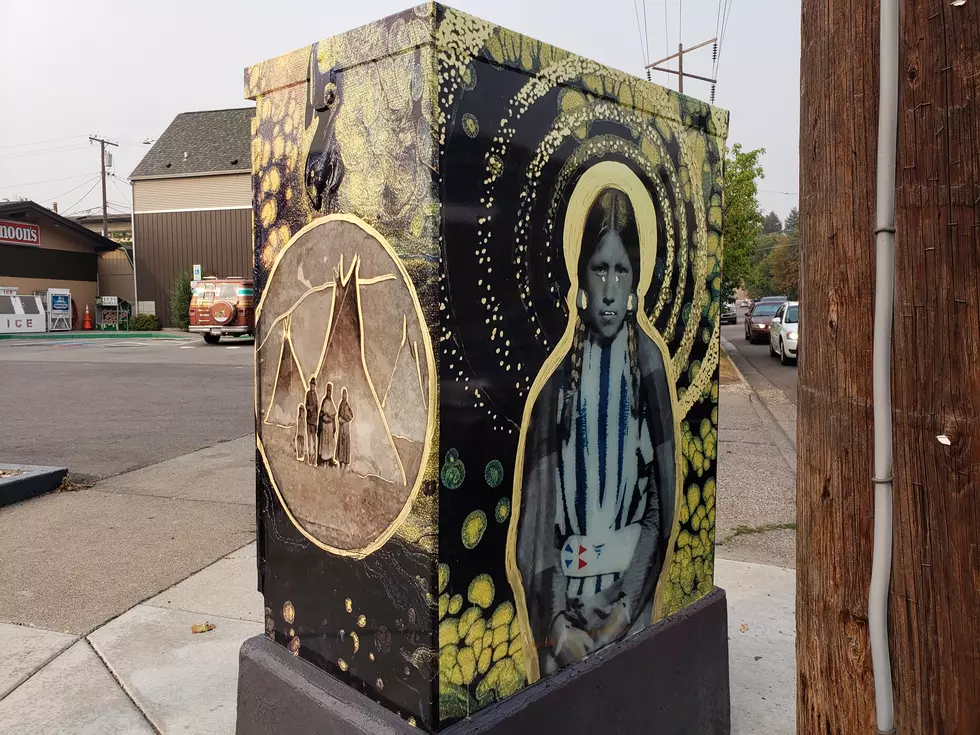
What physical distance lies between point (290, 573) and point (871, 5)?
206 cm

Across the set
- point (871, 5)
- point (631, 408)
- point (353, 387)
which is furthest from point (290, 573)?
point (871, 5)

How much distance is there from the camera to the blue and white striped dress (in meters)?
2.29

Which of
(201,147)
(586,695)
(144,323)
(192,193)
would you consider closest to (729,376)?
(586,695)

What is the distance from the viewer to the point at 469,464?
1.98m

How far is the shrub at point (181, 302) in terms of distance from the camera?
35188 mm

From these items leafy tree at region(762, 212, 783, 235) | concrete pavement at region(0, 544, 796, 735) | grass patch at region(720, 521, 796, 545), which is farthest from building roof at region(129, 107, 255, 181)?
leafy tree at region(762, 212, 783, 235)

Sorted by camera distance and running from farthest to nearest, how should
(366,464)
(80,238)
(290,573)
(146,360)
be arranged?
(80,238)
(146,360)
(290,573)
(366,464)

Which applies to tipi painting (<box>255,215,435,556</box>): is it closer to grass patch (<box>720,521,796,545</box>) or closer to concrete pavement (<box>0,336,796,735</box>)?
concrete pavement (<box>0,336,796,735</box>)

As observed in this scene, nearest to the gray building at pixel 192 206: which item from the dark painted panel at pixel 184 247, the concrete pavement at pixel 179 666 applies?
the dark painted panel at pixel 184 247

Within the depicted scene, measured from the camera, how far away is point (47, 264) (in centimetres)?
3519

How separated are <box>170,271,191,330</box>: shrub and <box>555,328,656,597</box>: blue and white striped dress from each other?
35.4 meters

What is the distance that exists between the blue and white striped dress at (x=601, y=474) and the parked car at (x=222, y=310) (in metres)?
24.7

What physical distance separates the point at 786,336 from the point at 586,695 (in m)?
17.7

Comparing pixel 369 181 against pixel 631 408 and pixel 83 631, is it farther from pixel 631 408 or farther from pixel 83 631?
pixel 83 631
